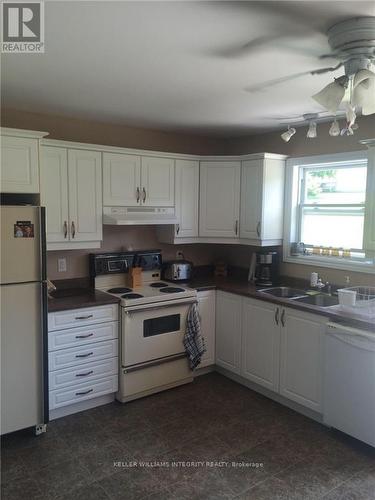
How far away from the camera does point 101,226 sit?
357cm

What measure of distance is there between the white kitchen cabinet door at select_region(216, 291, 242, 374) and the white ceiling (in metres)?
1.68

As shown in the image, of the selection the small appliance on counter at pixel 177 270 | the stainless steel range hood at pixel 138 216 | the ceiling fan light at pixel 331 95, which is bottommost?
the small appliance on counter at pixel 177 270

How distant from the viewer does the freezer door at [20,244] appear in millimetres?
2621

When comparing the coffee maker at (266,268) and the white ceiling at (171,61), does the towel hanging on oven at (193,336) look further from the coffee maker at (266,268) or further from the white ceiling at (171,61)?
the white ceiling at (171,61)

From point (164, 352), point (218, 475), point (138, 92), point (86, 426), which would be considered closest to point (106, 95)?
point (138, 92)

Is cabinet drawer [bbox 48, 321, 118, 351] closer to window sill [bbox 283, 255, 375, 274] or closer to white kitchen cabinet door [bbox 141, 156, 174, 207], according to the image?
white kitchen cabinet door [bbox 141, 156, 174, 207]

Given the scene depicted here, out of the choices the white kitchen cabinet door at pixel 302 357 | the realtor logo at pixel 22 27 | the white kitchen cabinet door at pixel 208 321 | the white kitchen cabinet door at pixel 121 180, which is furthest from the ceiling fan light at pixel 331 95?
the white kitchen cabinet door at pixel 208 321

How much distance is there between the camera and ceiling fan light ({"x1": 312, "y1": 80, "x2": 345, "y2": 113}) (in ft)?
6.16

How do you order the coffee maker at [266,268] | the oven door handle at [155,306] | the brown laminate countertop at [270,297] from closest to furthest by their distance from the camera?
the brown laminate countertop at [270,297] → the oven door handle at [155,306] → the coffee maker at [266,268]

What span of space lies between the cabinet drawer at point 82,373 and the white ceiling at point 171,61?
2038mm

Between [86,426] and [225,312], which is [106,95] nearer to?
[225,312]

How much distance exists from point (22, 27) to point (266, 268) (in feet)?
9.69

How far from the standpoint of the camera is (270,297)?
3.42 metres

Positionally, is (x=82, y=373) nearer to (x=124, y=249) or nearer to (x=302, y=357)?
(x=124, y=249)
